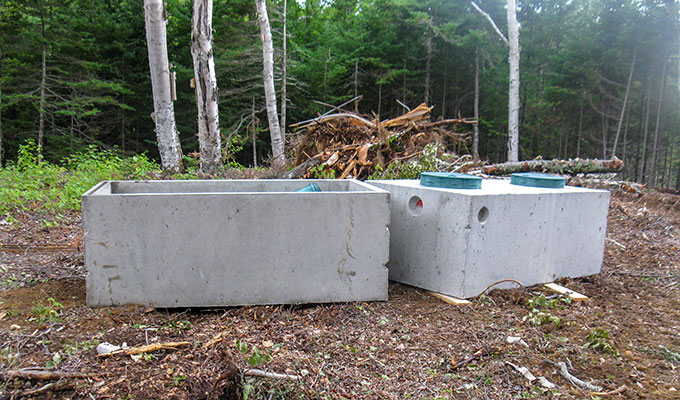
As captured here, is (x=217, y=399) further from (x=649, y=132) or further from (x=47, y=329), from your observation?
(x=649, y=132)

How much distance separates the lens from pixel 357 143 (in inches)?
275

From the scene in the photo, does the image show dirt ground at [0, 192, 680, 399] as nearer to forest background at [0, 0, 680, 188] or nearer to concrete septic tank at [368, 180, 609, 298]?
concrete septic tank at [368, 180, 609, 298]

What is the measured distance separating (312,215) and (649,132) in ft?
68.1

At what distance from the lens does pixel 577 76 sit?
18.2m

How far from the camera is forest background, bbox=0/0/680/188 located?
15375 millimetres

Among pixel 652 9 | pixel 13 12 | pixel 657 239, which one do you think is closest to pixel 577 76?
pixel 652 9

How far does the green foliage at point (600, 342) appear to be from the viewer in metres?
2.82

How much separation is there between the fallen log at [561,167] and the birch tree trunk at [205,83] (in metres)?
5.35

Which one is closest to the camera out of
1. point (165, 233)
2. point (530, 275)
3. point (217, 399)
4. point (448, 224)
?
point (217, 399)

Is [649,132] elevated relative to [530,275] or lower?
elevated

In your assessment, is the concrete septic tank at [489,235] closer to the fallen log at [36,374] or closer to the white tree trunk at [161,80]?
the fallen log at [36,374]

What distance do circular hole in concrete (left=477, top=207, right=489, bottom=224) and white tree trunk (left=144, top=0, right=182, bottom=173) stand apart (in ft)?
21.4

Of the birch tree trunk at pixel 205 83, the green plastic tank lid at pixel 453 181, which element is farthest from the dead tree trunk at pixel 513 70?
the green plastic tank lid at pixel 453 181

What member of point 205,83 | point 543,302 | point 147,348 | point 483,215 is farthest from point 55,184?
point 543,302
